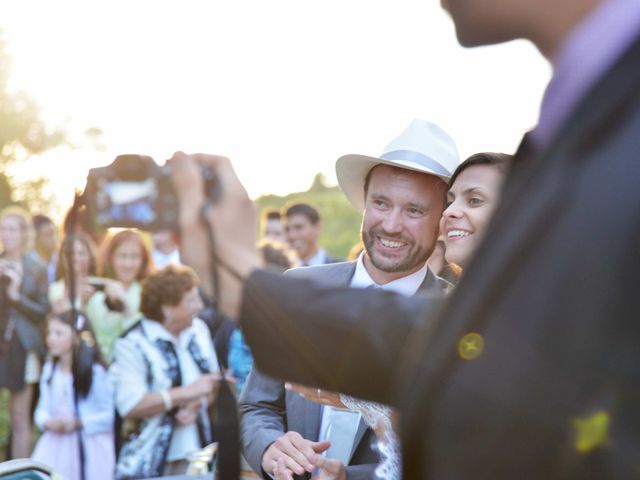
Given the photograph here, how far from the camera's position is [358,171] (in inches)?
150

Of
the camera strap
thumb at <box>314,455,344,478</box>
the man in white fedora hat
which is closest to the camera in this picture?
the camera strap

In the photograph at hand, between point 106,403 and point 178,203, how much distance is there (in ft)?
15.6

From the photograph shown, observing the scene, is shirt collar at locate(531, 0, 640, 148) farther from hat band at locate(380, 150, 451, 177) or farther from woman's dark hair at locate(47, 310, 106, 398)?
woman's dark hair at locate(47, 310, 106, 398)

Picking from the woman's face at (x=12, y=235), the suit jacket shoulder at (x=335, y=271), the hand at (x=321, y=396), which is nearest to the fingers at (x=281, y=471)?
the hand at (x=321, y=396)

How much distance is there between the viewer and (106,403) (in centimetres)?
557

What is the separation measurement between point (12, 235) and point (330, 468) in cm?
560

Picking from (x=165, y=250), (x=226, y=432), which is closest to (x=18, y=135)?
(x=165, y=250)

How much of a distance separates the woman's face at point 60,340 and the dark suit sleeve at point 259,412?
2966 mm

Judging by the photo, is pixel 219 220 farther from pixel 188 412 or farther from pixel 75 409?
pixel 75 409

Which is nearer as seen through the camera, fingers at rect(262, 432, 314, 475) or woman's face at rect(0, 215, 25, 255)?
fingers at rect(262, 432, 314, 475)

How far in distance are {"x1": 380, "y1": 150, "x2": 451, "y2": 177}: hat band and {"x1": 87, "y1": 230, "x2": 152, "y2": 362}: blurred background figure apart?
9.87 ft

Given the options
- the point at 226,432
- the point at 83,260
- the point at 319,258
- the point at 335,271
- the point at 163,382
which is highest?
the point at 226,432

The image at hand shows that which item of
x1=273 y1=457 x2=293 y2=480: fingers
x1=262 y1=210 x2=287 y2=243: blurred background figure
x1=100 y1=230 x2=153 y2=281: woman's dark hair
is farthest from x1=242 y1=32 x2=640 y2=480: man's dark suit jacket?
x1=262 y1=210 x2=287 y2=243: blurred background figure

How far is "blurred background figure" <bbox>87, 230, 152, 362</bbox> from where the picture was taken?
6.15 metres
